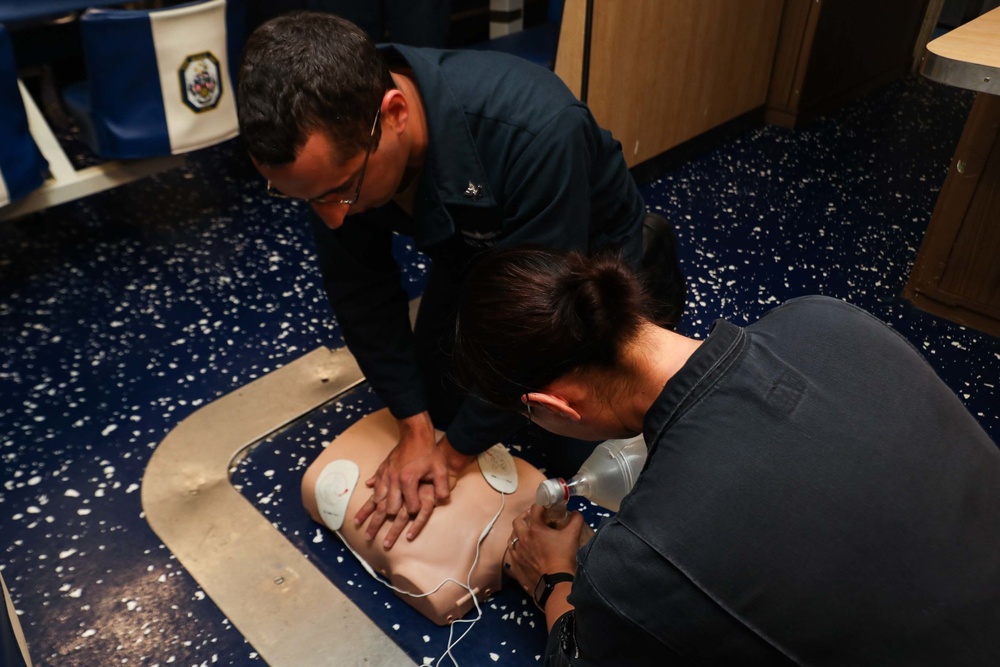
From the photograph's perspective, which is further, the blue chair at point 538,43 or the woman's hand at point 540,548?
the blue chair at point 538,43

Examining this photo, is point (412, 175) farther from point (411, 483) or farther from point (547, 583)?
point (547, 583)

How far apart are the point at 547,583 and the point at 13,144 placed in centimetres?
171

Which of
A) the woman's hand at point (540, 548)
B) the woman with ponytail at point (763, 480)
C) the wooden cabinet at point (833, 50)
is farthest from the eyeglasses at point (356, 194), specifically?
the wooden cabinet at point (833, 50)

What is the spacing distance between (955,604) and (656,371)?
34cm

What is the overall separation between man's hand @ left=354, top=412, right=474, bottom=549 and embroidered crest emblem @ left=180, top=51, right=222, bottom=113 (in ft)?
4.06

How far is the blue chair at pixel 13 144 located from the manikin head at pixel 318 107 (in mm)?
1115

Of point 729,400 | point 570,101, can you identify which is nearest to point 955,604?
point 729,400

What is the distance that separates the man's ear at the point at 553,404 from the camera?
0.83 m

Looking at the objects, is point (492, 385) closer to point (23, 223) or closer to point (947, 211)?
point (947, 211)

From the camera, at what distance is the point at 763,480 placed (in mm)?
693

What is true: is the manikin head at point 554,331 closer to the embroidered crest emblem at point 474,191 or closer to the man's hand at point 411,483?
the embroidered crest emblem at point 474,191

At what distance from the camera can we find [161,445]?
5.57 feet

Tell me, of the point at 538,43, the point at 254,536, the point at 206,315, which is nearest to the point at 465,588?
the point at 254,536

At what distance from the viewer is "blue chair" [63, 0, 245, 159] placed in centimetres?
188
